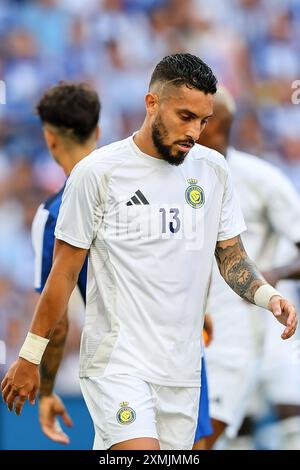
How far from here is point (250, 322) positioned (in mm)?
6770

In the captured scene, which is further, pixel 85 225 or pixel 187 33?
pixel 187 33

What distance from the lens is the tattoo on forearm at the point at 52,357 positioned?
517 cm

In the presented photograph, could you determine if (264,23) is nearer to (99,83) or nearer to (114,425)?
(99,83)

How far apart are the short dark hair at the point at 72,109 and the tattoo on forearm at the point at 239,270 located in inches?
46.8

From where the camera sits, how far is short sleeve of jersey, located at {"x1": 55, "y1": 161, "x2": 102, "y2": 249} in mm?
4270

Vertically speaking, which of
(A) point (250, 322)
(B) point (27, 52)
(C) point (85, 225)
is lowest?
(A) point (250, 322)

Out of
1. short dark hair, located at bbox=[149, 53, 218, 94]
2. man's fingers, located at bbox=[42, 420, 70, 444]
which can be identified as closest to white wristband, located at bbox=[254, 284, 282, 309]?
short dark hair, located at bbox=[149, 53, 218, 94]

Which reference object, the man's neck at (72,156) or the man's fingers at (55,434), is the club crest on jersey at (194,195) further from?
the man's fingers at (55,434)

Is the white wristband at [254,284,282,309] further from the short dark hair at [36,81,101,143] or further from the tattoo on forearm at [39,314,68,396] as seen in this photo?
the short dark hair at [36,81,101,143]

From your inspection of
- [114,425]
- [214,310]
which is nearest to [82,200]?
[114,425]

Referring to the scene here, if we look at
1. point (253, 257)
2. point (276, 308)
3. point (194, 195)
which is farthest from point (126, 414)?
point (253, 257)

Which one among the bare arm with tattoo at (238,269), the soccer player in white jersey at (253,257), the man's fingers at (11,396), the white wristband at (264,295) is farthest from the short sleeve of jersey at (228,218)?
the soccer player in white jersey at (253,257)

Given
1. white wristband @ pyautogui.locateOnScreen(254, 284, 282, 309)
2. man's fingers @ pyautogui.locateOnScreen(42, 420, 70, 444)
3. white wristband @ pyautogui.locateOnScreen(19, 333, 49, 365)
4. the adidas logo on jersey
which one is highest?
the adidas logo on jersey
